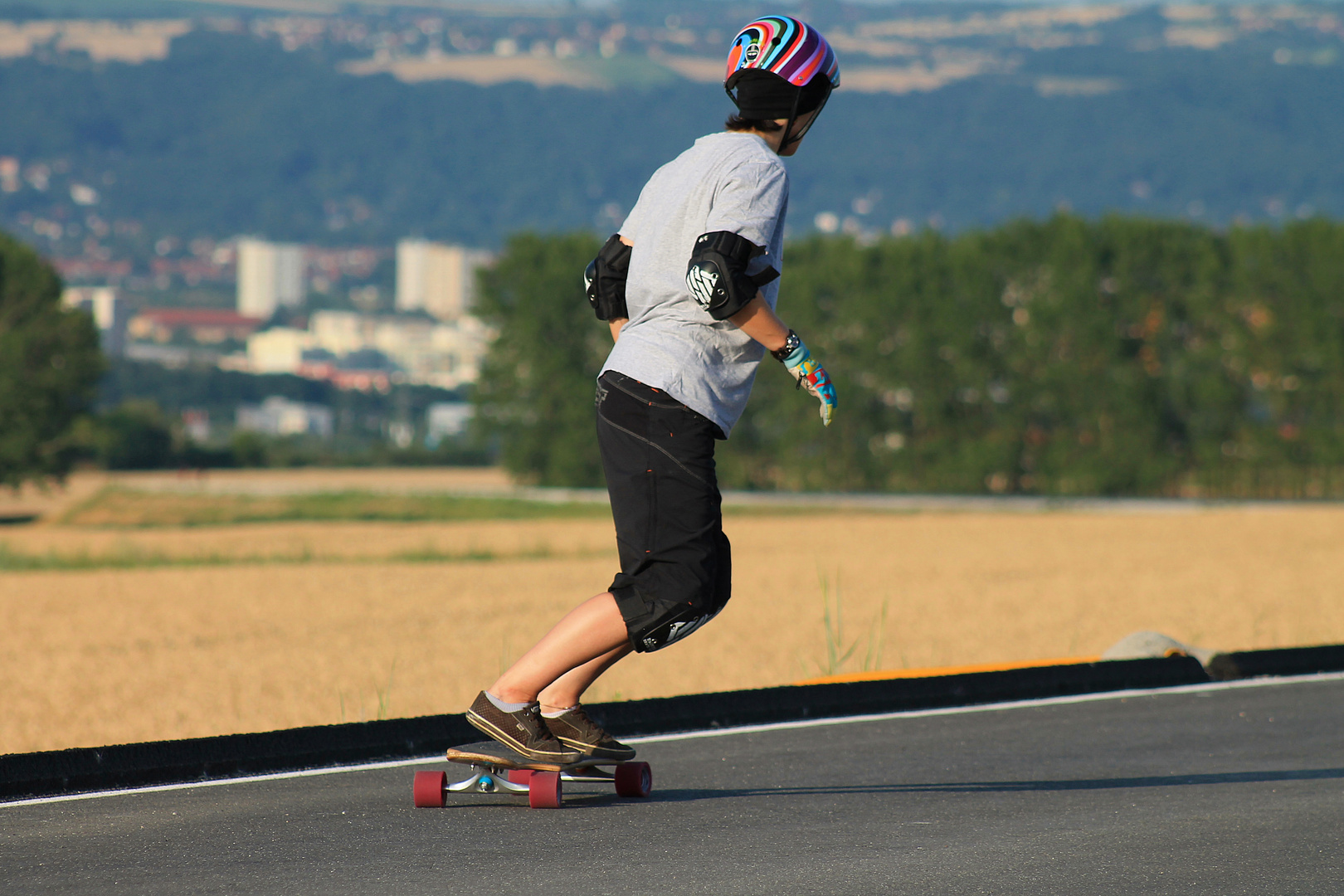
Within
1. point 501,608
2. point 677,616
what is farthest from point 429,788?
point 501,608

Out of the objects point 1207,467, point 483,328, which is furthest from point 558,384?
point 1207,467

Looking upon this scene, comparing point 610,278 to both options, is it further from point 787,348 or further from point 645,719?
point 645,719

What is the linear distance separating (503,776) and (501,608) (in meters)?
11.2

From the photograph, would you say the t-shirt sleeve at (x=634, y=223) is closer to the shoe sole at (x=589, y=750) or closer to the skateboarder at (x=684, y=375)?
the skateboarder at (x=684, y=375)

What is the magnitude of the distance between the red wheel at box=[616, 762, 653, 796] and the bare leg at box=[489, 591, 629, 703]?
42 centimetres

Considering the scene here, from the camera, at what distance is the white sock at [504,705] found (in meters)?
4.59


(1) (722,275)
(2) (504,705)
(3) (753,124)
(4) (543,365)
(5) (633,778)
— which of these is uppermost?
(4) (543,365)

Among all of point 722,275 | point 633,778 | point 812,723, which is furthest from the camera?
point 812,723

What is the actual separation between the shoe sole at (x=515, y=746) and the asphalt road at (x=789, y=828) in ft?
0.55

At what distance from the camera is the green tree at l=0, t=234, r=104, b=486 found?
43406mm

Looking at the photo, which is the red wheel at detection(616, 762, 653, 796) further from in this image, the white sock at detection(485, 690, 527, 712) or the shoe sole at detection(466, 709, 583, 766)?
the white sock at detection(485, 690, 527, 712)

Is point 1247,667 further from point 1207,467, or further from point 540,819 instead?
point 1207,467

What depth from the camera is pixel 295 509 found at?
135 ft

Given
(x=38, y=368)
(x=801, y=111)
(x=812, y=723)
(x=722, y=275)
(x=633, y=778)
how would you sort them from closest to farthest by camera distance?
(x=722, y=275), (x=801, y=111), (x=633, y=778), (x=812, y=723), (x=38, y=368)
